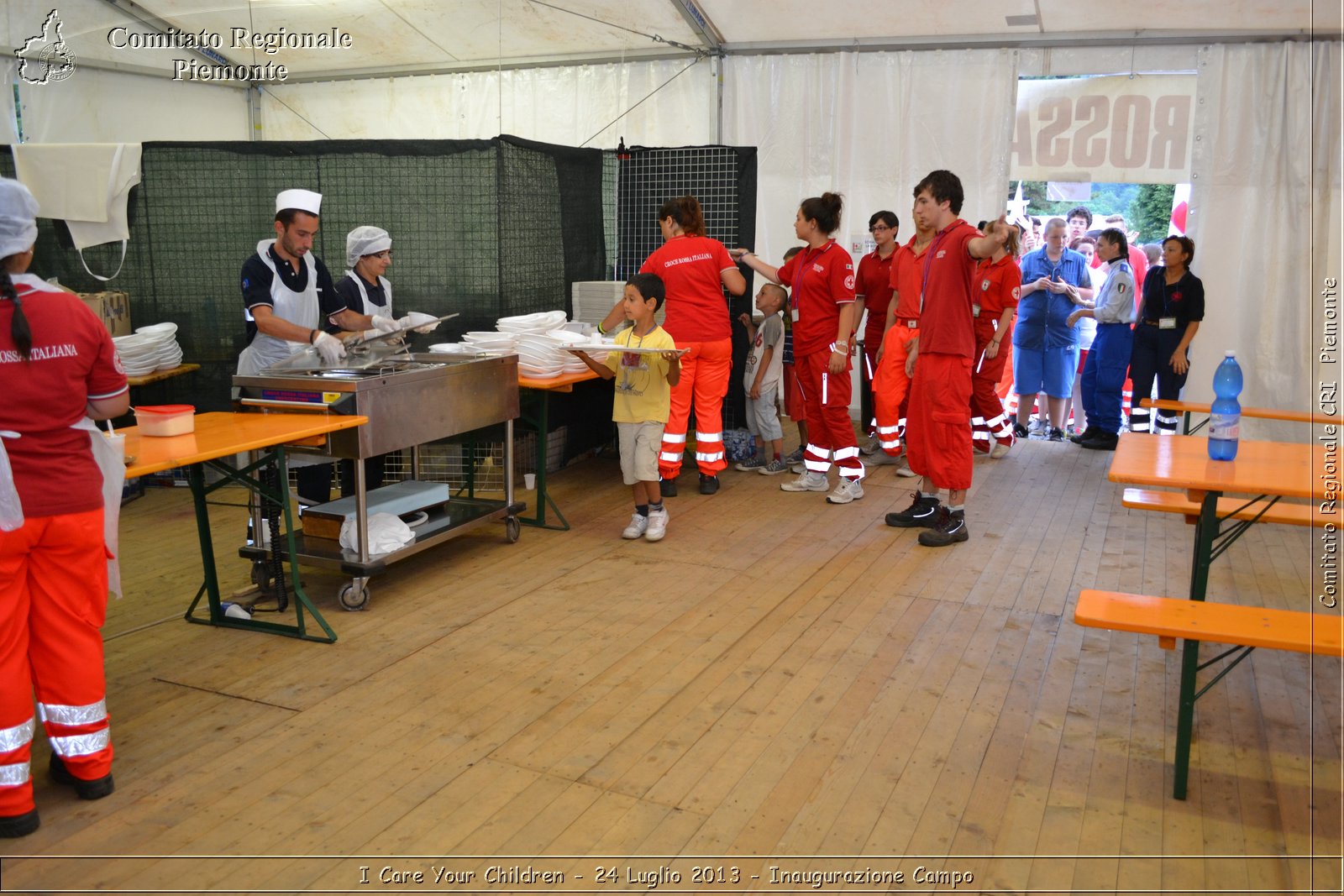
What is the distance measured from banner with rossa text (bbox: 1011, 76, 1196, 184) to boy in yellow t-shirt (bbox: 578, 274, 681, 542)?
4292 millimetres

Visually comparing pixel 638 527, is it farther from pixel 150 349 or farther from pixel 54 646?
pixel 150 349

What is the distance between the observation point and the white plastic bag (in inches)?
169

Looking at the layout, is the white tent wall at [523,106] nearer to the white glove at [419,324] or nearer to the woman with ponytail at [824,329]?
the woman with ponytail at [824,329]

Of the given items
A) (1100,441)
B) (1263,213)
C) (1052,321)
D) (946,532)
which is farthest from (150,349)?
(1263,213)

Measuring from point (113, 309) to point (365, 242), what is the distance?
2.35m

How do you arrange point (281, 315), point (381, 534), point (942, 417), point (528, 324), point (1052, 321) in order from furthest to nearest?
point (1052, 321) → point (528, 324) → point (942, 417) → point (281, 315) → point (381, 534)

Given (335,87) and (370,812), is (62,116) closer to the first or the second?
(335,87)

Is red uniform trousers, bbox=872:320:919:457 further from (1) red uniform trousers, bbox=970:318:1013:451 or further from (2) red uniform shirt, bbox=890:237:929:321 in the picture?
(1) red uniform trousers, bbox=970:318:1013:451

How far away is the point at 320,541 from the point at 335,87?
6.35 metres

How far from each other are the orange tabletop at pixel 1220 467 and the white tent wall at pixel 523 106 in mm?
5709

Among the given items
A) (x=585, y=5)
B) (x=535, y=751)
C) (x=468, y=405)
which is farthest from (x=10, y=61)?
(x=535, y=751)

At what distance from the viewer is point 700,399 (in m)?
5.98

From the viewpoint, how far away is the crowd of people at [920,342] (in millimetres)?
5055

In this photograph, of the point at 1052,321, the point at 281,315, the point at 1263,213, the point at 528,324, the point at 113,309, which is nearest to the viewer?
the point at 281,315
